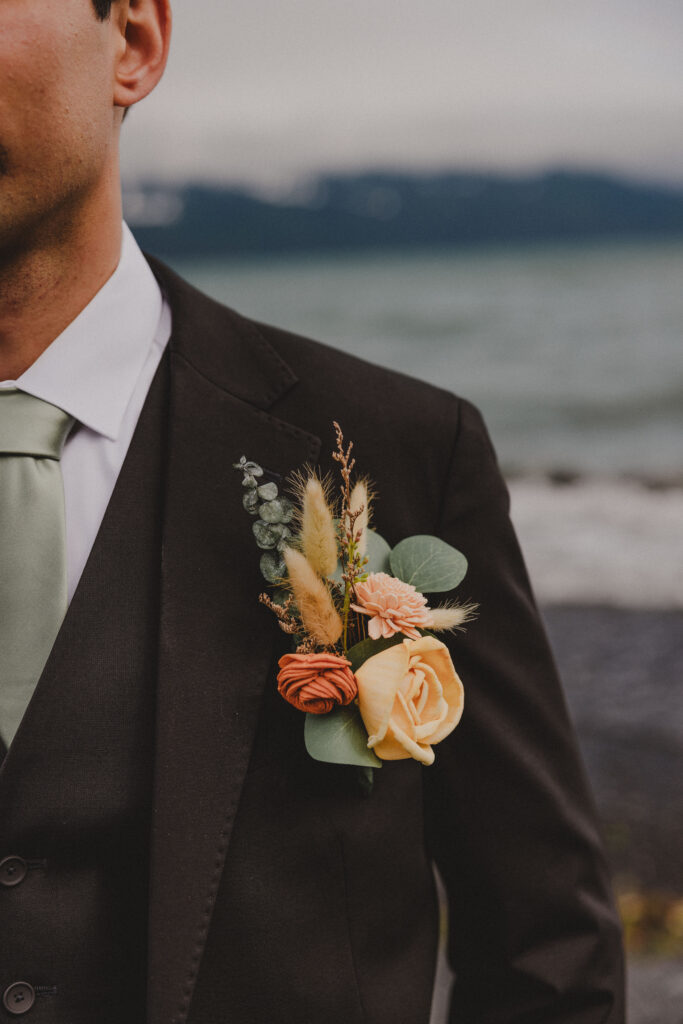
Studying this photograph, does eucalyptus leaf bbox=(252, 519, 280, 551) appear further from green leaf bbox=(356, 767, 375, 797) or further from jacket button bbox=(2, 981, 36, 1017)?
jacket button bbox=(2, 981, 36, 1017)

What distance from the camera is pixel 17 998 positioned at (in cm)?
121

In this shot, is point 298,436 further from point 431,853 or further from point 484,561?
point 431,853

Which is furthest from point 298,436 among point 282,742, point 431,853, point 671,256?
point 671,256

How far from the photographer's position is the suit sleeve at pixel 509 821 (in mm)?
1468

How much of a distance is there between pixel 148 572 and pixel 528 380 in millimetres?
16004

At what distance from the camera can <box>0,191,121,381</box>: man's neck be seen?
4.71 feet

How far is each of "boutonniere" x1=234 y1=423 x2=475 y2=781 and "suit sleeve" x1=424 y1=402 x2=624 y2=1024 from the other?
185 mm

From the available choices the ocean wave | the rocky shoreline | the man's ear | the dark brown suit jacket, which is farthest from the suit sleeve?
the ocean wave

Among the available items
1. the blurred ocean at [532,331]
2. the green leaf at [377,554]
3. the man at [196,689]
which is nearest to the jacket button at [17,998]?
the man at [196,689]

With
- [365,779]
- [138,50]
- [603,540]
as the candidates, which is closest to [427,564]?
[365,779]

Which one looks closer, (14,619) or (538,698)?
(14,619)

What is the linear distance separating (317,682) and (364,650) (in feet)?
0.31

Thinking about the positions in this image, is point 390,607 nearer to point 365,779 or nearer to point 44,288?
point 365,779

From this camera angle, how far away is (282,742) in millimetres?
1352
